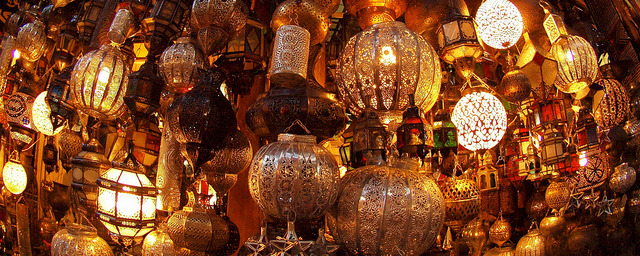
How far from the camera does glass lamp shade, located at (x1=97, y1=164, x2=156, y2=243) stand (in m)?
1.79

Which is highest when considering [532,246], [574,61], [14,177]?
[574,61]

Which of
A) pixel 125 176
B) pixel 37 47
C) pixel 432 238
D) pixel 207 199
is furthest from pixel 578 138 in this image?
pixel 37 47

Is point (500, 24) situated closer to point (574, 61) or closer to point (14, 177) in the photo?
point (574, 61)

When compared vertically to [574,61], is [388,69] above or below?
below

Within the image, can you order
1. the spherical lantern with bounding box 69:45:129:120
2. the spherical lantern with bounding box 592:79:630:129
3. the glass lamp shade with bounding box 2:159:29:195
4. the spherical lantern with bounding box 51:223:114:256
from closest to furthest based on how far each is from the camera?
the spherical lantern with bounding box 69:45:129:120, the spherical lantern with bounding box 51:223:114:256, the spherical lantern with bounding box 592:79:630:129, the glass lamp shade with bounding box 2:159:29:195

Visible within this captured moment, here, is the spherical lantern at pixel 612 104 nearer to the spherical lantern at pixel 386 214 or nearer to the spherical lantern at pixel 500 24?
the spherical lantern at pixel 500 24

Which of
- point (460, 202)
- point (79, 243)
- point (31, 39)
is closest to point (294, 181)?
point (460, 202)

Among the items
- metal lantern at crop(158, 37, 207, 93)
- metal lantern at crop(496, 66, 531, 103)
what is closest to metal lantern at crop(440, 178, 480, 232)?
metal lantern at crop(496, 66, 531, 103)

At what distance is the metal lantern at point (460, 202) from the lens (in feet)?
6.43

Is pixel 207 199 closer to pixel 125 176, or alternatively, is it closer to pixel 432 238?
pixel 125 176

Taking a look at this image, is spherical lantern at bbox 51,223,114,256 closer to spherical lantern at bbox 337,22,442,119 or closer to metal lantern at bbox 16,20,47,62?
metal lantern at bbox 16,20,47,62

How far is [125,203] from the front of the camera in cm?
182

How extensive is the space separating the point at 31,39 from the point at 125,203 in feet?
4.46

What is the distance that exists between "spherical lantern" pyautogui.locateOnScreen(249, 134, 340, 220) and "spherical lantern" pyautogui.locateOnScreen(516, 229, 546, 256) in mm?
1831
